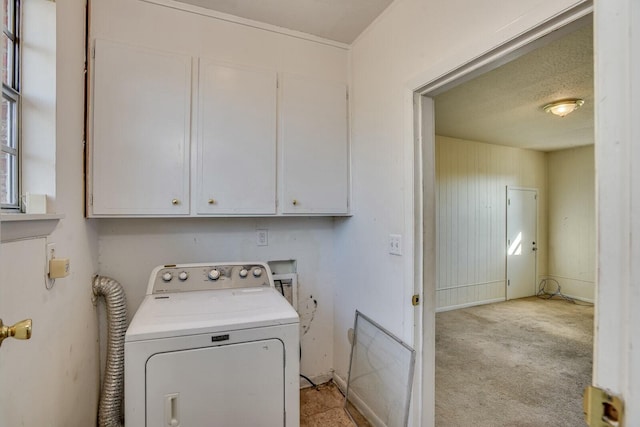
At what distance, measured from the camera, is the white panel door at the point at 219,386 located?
117cm

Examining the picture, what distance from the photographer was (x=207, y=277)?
1.84 m

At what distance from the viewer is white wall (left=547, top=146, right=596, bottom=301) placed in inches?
189

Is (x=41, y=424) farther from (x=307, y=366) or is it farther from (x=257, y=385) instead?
(x=307, y=366)

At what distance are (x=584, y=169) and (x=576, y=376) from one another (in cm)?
371

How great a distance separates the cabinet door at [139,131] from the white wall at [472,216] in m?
3.46

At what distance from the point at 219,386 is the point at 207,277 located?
729 mm

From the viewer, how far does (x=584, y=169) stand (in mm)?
4859

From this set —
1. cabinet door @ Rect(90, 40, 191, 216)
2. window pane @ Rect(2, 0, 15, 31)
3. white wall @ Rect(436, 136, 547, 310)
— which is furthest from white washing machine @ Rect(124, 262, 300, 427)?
white wall @ Rect(436, 136, 547, 310)

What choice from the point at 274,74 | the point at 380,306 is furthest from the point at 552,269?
the point at 274,74

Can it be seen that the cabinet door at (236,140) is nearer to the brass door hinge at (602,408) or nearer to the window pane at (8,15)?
the window pane at (8,15)

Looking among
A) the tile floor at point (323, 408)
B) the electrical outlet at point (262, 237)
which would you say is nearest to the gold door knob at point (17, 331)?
the electrical outlet at point (262, 237)

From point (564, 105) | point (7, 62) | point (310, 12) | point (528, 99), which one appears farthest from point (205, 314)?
point (564, 105)

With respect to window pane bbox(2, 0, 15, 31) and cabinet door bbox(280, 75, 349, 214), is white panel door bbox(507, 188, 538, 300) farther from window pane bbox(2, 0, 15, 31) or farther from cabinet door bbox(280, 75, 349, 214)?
window pane bbox(2, 0, 15, 31)

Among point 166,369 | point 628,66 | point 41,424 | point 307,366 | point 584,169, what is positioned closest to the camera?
point 628,66
